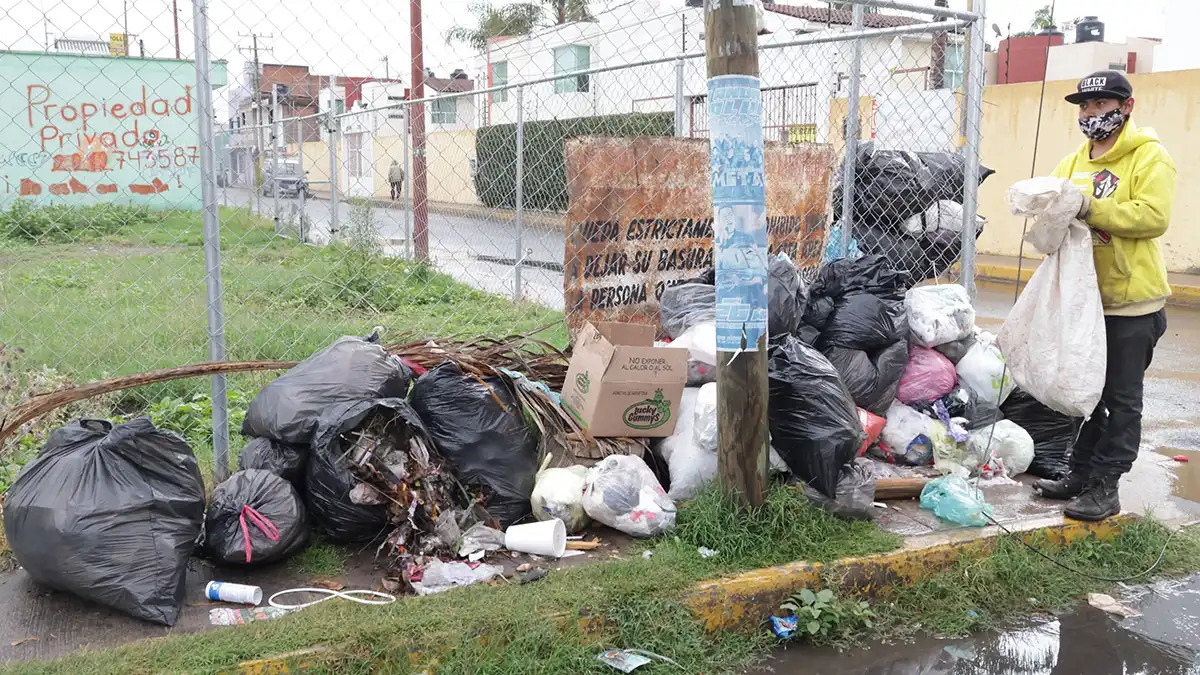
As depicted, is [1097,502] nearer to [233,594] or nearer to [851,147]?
[851,147]

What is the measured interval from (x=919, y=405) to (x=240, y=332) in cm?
416

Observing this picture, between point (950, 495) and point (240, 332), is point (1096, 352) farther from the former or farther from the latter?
point (240, 332)

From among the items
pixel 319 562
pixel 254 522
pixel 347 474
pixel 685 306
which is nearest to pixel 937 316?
pixel 685 306

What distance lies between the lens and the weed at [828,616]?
126 inches

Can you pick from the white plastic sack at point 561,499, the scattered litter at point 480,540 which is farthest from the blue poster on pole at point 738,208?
the scattered litter at point 480,540

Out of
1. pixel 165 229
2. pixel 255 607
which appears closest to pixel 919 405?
pixel 255 607

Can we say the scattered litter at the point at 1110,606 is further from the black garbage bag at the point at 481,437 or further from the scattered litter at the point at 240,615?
the scattered litter at the point at 240,615

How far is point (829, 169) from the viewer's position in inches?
219

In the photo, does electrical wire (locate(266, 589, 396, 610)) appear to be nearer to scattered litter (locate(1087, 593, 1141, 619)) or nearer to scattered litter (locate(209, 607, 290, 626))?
scattered litter (locate(209, 607, 290, 626))

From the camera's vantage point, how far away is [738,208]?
11.1ft

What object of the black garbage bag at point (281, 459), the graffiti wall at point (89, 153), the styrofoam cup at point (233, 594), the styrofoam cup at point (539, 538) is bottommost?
the styrofoam cup at point (233, 594)

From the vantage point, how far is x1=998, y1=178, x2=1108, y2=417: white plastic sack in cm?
362

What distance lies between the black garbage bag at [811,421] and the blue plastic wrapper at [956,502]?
50 centimetres

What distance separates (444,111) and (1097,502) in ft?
20.9
